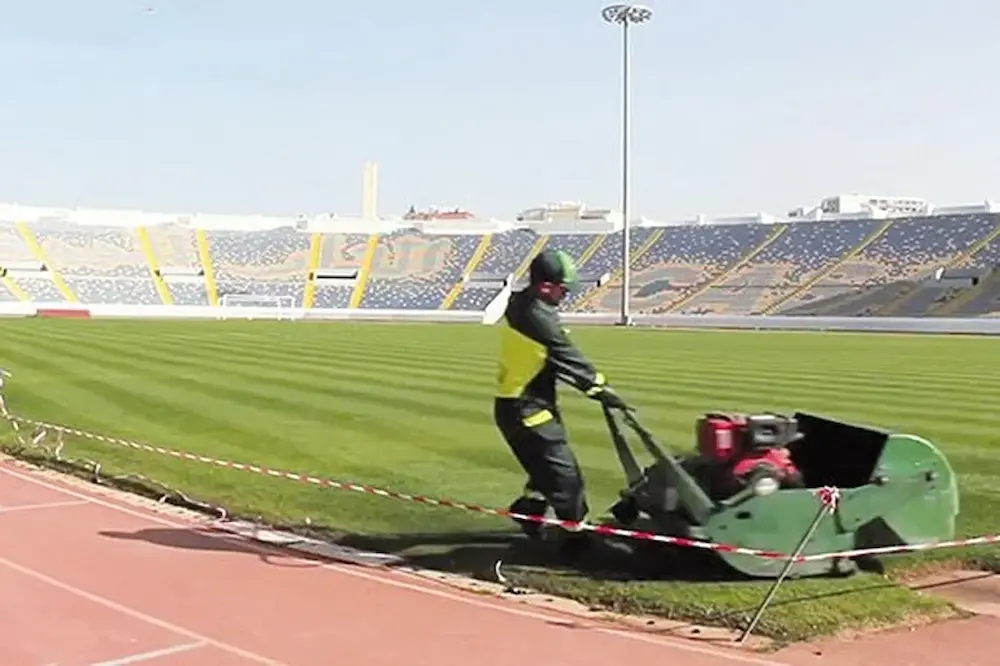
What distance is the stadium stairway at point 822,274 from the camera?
72250 mm

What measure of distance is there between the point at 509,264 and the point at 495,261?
74.8 inches

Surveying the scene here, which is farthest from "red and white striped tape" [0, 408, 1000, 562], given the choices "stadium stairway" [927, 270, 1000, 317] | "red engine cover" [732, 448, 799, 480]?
"stadium stairway" [927, 270, 1000, 317]

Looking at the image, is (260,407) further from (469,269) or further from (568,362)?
(469,269)

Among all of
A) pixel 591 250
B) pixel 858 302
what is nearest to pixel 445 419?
pixel 858 302

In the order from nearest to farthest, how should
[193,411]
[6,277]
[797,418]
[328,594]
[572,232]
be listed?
[328,594]
[797,418]
[193,411]
[6,277]
[572,232]

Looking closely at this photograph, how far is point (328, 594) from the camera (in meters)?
7.41

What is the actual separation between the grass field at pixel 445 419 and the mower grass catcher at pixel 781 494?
0.29m

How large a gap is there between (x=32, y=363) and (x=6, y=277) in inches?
2373

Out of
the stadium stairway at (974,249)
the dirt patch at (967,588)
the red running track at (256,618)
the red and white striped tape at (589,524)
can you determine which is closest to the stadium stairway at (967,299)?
the stadium stairway at (974,249)

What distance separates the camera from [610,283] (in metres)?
83.3

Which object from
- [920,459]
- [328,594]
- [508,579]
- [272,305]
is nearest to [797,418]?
[920,459]

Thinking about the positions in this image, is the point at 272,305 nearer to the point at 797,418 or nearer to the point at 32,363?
the point at 32,363

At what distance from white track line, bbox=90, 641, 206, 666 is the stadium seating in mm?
64420

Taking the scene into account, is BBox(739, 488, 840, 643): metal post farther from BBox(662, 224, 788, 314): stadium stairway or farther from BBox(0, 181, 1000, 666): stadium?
BBox(662, 224, 788, 314): stadium stairway
